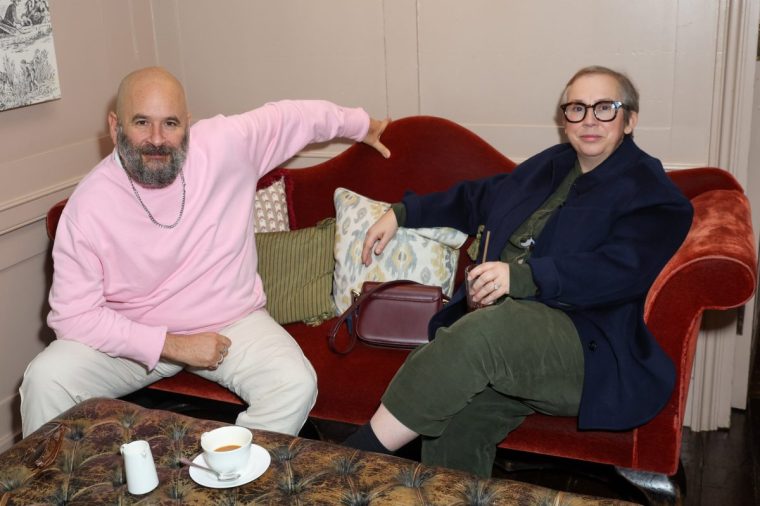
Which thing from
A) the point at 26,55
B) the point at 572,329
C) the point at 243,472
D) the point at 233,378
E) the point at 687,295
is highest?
the point at 26,55

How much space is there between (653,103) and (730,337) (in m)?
0.83

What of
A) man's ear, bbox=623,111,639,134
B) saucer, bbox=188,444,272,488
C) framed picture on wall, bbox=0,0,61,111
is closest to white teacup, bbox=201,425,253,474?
saucer, bbox=188,444,272,488

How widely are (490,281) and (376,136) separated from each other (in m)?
0.94

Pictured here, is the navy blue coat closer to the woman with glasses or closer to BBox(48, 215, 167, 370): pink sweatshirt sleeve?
the woman with glasses

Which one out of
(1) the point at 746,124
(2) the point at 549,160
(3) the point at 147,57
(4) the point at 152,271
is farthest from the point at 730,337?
(3) the point at 147,57

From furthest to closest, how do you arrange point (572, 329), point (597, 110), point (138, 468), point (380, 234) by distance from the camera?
1. point (380, 234)
2. point (597, 110)
3. point (572, 329)
4. point (138, 468)

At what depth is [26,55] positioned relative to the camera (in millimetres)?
2674

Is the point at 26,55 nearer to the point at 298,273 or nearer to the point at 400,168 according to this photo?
the point at 298,273

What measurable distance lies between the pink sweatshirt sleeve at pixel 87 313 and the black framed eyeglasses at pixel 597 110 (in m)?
1.30

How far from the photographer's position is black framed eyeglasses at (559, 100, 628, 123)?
7.18ft

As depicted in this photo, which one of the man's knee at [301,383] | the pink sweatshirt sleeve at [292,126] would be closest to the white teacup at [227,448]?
the man's knee at [301,383]

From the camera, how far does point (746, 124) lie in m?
2.52

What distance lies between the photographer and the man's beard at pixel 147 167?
237 centimetres

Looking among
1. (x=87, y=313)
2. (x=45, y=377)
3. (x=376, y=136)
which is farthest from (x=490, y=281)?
(x=45, y=377)
